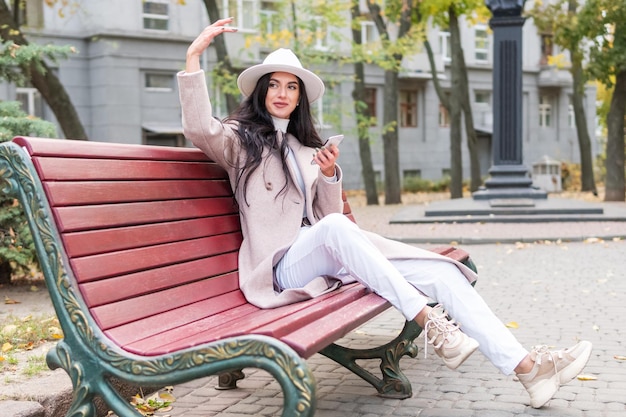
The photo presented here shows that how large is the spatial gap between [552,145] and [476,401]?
1636 inches

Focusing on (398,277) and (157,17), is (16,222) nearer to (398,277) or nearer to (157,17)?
(398,277)

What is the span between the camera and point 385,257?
3920 millimetres

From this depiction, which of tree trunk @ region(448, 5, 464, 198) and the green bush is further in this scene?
tree trunk @ region(448, 5, 464, 198)

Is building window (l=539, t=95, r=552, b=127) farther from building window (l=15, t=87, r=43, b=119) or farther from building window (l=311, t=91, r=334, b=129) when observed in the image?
building window (l=15, t=87, r=43, b=119)

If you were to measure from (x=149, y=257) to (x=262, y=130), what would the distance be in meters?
1.12

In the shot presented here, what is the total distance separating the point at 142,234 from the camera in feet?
11.5

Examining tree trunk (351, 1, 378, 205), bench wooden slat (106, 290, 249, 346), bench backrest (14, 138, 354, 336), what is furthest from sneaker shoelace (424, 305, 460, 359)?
tree trunk (351, 1, 378, 205)

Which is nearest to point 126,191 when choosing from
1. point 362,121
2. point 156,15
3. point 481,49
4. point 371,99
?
point 362,121

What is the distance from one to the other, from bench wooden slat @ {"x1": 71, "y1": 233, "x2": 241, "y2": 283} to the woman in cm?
16

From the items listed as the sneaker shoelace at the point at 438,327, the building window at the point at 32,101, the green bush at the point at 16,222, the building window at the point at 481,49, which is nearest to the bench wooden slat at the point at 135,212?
the sneaker shoelace at the point at 438,327

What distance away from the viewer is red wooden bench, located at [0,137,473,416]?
9.16 feet

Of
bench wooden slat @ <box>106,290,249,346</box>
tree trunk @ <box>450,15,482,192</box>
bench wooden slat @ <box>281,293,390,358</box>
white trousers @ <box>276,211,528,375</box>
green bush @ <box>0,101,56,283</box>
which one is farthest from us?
tree trunk @ <box>450,15,482,192</box>

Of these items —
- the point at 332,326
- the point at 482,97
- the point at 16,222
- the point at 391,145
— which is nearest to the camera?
the point at 332,326

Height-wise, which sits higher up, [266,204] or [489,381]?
[266,204]
